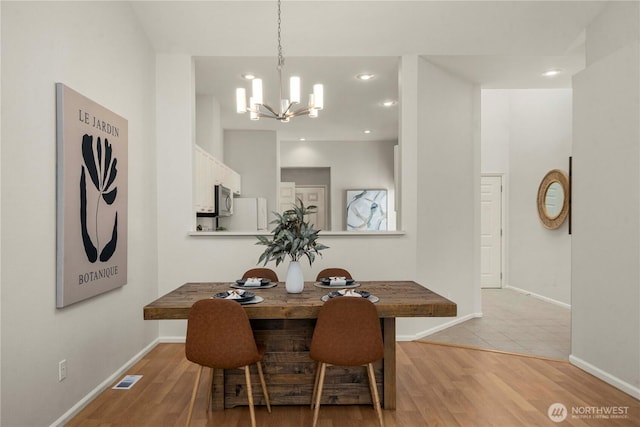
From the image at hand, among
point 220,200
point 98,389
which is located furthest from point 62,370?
point 220,200

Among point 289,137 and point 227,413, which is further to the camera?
point 289,137

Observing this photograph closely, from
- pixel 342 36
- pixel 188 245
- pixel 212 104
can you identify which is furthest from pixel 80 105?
pixel 212 104

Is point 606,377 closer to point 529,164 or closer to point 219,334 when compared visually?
point 219,334

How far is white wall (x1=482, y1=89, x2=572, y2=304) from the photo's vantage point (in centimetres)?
536

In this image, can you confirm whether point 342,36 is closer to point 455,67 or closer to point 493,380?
point 455,67

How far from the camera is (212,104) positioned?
5.39 metres

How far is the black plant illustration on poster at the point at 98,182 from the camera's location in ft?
8.39

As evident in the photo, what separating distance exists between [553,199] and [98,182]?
17.8 feet

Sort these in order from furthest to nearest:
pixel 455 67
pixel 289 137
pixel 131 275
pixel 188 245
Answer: pixel 289 137 → pixel 455 67 → pixel 188 245 → pixel 131 275

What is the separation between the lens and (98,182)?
8.94ft

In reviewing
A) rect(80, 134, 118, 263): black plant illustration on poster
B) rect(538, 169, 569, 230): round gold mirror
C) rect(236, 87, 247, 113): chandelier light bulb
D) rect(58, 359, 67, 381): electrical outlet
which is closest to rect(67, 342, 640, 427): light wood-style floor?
rect(58, 359, 67, 381): electrical outlet

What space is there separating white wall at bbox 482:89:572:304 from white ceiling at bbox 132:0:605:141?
3.38ft

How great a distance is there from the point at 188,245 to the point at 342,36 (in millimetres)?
2496

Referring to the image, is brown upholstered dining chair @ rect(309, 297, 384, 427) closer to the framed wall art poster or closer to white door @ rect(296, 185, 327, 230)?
the framed wall art poster
